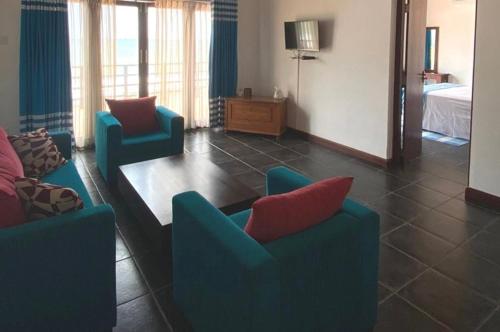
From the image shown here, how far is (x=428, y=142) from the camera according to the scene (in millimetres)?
5629

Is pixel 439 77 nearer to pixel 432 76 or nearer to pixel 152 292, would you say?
pixel 432 76

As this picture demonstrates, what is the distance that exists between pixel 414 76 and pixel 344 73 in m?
0.83

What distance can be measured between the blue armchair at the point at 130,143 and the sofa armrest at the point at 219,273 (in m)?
2.12

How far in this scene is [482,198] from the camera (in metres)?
3.52

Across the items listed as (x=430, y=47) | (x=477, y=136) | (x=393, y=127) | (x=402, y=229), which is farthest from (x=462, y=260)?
(x=430, y=47)

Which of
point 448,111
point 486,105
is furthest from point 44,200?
point 448,111

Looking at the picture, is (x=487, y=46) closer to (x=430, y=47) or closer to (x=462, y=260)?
(x=462, y=260)

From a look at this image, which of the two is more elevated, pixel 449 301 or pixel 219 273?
pixel 219 273

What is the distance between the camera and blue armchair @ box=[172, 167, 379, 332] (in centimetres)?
146

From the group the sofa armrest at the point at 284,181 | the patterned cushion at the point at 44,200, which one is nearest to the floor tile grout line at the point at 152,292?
the patterned cushion at the point at 44,200

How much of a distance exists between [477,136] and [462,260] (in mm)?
1337

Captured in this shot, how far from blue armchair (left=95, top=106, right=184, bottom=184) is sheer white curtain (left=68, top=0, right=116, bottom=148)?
47.3 inches

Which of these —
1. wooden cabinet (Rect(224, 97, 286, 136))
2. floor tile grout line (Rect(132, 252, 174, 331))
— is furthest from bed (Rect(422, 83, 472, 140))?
floor tile grout line (Rect(132, 252, 174, 331))

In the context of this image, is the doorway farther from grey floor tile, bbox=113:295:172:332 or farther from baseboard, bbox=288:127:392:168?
grey floor tile, bbox=113:295:172:332
